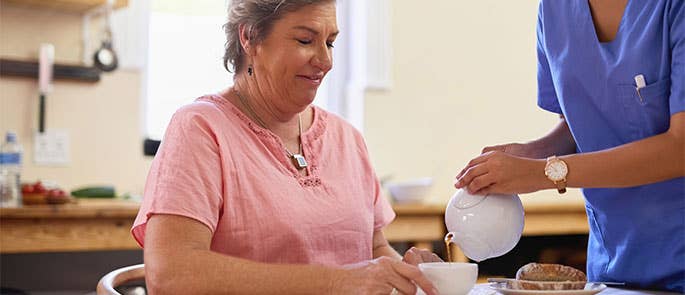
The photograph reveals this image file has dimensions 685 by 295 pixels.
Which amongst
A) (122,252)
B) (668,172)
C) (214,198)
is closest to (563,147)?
(668,172)

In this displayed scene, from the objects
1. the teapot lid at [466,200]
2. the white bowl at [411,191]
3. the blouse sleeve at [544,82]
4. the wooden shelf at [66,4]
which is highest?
the wooden shelf at [66,4]

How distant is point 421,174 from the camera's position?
367cm

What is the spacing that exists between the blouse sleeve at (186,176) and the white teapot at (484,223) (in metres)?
0.39

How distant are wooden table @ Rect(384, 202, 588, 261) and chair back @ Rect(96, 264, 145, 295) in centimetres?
151

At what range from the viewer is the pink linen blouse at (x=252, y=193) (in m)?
1.33

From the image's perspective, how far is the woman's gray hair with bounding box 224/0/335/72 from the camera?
153cm

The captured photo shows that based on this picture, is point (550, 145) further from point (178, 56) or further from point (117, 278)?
point (178, 56)

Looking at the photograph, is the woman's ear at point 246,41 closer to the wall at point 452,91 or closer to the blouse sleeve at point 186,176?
the blouse sleeve at point 186,176

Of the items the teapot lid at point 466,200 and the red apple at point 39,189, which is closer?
the teapot lid at point 466,200

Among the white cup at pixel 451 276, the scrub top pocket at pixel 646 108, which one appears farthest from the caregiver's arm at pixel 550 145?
the white cup at pixel 451 276

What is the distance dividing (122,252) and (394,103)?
1.31 m

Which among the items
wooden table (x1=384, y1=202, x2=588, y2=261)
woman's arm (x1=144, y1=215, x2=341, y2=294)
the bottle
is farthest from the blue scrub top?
the bottle

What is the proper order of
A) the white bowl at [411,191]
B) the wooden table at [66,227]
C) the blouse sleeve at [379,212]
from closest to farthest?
the blouse sleeve at [379,212] < the wooden table at [66,227] < the white bowl at [411,191]

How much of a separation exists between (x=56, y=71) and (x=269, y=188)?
1.82 m
